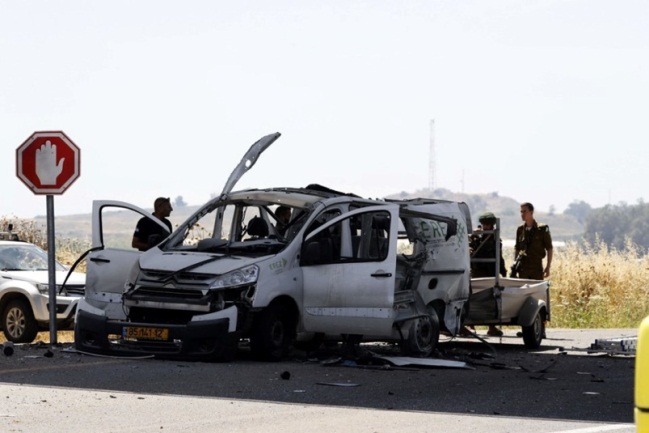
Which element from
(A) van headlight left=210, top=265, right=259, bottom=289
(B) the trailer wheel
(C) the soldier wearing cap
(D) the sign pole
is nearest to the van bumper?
(A) van headlight left=210, top=265, right=259, bottom=289

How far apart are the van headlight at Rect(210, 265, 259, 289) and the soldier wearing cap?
237 cm

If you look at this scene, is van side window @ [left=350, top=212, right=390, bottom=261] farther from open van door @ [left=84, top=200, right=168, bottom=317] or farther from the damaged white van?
open van door @ [left=84, top=200, right=168, bottom=317]

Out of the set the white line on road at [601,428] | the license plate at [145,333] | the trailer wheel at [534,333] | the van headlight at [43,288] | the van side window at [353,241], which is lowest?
the white line on road at [601,428]

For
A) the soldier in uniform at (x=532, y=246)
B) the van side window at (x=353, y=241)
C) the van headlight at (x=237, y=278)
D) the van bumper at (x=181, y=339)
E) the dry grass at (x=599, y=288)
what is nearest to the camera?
the van bumper at (x=181, y=339)

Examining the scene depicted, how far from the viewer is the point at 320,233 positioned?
1772 centimetres

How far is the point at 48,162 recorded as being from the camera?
20.4 metres

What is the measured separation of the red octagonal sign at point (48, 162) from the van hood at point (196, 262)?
10.6ft

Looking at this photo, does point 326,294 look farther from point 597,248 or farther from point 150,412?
point 597,248

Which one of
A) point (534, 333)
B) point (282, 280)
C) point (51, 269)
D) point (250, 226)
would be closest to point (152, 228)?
point (51, 269)

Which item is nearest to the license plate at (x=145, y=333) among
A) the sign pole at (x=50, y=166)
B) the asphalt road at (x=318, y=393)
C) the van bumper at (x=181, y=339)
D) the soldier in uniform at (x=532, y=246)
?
the van bumper at (x=181, y=339)

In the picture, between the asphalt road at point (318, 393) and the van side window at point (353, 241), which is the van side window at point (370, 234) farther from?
the asphalt road at point (318, 393)

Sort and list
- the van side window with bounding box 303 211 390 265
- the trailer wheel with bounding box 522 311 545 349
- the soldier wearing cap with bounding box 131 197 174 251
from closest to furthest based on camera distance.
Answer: the van side window with bounding box 303 211 390 265, the soldier wearing cap with bounding box 131 197 174 251, the trailer wheel with bounding box 522 311 545 349

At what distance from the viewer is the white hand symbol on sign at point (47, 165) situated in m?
20.3

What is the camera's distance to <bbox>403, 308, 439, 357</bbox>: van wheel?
17.6 m
